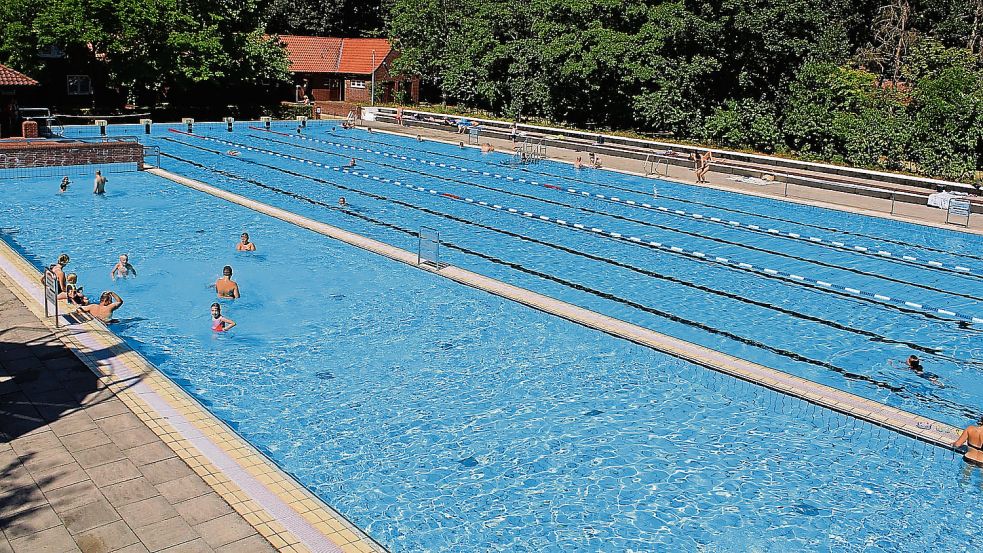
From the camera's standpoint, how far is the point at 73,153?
26312mm

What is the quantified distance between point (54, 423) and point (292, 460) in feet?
8.02

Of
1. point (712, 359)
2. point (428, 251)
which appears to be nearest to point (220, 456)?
point (712, 359)

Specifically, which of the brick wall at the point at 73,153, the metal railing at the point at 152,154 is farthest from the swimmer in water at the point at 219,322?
the metal railing at the point at 152,154

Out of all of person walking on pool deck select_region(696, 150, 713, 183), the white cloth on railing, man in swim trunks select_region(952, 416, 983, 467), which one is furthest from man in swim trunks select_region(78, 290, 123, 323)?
the white cloth on railing

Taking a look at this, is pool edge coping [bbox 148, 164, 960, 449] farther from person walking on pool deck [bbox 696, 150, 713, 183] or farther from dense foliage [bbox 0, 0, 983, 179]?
dense foliage [bbox 0, 0, 983, 179]

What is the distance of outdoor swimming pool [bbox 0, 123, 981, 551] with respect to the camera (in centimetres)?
884

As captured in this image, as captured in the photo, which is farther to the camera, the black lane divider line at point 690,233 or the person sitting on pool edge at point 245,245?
the person sitting on pool edge at point 245,245

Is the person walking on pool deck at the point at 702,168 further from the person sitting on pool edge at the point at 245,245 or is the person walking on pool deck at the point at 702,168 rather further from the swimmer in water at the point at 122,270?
the swimmer in water at the point at 122,270

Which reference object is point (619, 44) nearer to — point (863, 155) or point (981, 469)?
point (863, 155)

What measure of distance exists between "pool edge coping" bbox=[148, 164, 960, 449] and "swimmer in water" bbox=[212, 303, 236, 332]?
13.4 ft

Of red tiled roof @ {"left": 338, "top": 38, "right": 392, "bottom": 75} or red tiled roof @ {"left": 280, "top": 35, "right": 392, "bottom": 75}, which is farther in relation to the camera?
red tiled roof @ {"left": 280, "top": 35, "right": 392, "bottom": 75}

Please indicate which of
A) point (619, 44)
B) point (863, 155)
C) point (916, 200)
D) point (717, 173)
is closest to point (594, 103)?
point (619, 44)

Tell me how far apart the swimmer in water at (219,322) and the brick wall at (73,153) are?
1475 centimetres

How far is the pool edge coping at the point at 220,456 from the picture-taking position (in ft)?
24.3
